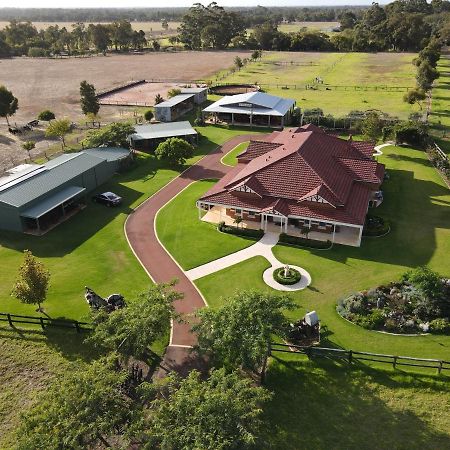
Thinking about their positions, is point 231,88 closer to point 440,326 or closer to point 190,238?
point 190,238

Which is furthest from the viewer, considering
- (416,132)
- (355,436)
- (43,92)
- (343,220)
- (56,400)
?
(43,92)

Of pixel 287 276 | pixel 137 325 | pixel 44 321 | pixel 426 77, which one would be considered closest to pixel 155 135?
pixel 287 276

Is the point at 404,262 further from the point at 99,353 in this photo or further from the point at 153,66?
the point at 153,66

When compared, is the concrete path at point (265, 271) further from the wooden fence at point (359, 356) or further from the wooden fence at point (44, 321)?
the wooden fence at point (44, 321)

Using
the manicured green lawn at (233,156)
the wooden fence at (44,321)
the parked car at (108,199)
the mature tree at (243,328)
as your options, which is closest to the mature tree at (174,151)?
the manicured green lawn at (233,156)

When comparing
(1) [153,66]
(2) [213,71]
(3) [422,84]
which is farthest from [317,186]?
(1) [153,66]

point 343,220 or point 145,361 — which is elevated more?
point 343,220

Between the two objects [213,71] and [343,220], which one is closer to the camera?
[343,220]
